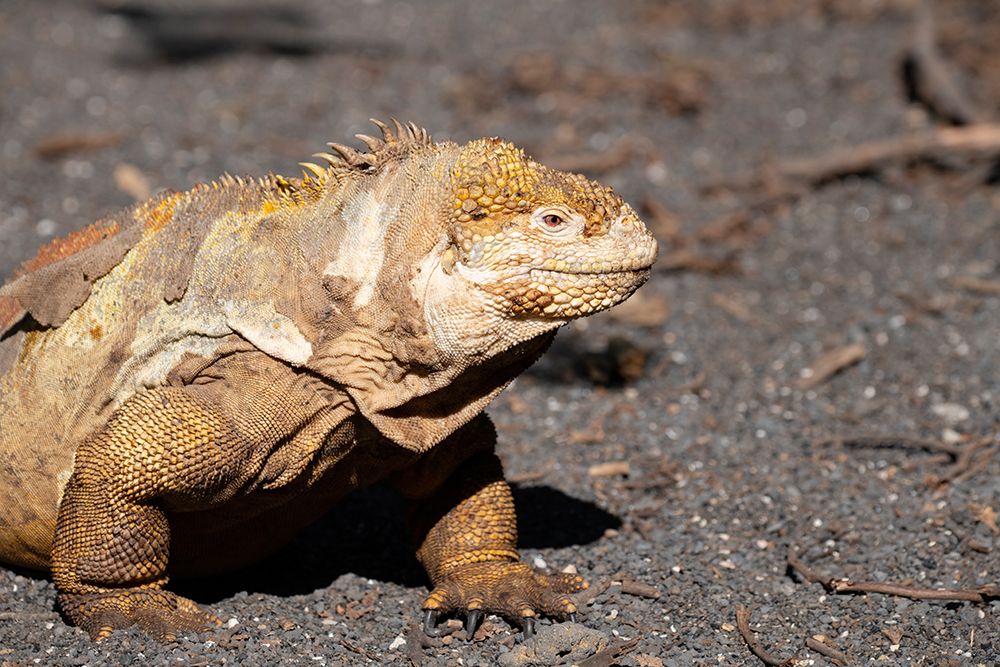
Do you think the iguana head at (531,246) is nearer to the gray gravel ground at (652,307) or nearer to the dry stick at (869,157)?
the gray gravel ground at (652,307)

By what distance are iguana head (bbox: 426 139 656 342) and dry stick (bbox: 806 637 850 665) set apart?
67.9 inches

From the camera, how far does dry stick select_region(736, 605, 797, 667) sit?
16.5ft

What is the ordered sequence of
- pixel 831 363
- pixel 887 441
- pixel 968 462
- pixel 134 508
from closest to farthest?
pixel 134 508 → pixel 968 462 → pixel 887 441 → pixel 831 363

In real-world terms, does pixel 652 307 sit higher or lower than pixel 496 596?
lower

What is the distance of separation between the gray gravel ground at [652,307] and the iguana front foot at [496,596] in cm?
9

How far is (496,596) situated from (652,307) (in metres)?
3.94

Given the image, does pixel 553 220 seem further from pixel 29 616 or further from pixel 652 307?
pixel 652 307

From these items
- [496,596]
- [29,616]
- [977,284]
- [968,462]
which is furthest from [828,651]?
[977,284]

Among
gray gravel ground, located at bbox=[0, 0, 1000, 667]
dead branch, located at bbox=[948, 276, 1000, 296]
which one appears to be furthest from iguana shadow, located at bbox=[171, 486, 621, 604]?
dead branch, located at bbox=[948, 276, 1000, 296]

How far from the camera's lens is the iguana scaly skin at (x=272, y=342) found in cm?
452

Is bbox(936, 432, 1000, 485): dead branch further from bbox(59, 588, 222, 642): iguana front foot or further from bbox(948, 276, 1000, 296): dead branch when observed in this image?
bbox(59, 588, 222, 642): iguana front foot

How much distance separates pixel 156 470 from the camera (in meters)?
4.60

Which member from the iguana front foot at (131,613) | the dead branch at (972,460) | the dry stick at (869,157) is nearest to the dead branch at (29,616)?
the iguana front foot at (131,613)

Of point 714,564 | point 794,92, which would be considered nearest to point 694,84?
point 794,92
